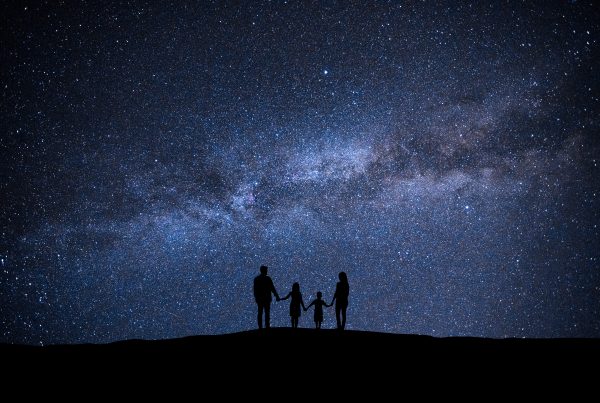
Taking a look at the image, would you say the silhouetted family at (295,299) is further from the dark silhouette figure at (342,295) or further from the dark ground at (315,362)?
the dark ground at (315,362)

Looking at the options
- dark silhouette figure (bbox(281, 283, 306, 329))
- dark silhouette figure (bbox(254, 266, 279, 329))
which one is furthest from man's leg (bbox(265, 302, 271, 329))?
dark silhouette figure (bbox(281, 283, 306, 329))

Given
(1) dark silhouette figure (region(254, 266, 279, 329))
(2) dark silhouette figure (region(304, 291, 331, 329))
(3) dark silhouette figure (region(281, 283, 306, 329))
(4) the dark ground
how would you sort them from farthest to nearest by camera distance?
1. (2) dark silhouette figure (region(304, 291, 331, 329))
2. (3) dark silhouette figure (region(281, 283, 306, 329))
3. (1) dark silhouette figure (region(254, 266, 279, 329))
4. (4) the dark ground

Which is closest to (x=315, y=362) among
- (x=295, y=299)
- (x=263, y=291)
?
(x=263, y=291)

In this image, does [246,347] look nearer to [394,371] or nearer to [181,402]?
[181,402]

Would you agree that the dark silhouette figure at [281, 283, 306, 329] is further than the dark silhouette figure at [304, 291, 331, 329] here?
No

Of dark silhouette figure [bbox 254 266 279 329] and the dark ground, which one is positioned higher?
dark silhouette figure [bbox 254 266 279 329]

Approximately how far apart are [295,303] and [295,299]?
0.13m

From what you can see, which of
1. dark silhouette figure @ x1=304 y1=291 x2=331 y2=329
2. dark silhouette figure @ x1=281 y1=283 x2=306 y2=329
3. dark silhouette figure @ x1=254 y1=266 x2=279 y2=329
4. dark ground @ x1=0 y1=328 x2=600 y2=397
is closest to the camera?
dark ground @ x1=0 y1=328 x2=600 y2=397

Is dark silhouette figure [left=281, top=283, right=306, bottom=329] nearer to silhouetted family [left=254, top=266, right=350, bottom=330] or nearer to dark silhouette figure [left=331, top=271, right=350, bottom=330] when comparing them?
silhouetted family [left=254, top=266, right=350, bottom=330]

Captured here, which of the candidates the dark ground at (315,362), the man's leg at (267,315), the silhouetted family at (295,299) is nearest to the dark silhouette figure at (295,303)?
the silhouetted family at (295,299)

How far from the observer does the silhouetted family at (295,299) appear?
1004cm

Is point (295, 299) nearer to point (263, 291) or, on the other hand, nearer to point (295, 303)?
point (295, 303)

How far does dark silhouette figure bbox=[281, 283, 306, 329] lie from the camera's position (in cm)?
1156

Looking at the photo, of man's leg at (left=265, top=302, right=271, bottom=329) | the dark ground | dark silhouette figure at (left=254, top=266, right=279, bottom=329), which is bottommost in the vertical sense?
the dark ground
